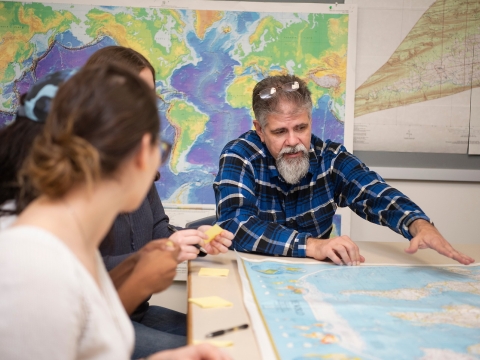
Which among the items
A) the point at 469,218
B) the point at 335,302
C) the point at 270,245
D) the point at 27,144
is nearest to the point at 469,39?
the point at 469,218

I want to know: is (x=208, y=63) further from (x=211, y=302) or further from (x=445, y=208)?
(x=211, y=302)

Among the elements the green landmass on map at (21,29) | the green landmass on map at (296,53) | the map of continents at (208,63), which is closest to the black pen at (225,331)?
the map of continents at (208,63)

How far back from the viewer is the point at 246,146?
7.25 ft

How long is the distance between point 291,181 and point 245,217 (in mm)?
347

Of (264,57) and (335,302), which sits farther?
(264,57)

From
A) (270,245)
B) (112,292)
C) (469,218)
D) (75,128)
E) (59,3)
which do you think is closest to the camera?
(75,128)

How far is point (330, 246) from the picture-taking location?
1731 millimetres

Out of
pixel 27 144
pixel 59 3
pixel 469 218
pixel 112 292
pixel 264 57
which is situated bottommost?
pixel 469 218

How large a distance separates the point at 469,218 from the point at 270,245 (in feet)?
6.37

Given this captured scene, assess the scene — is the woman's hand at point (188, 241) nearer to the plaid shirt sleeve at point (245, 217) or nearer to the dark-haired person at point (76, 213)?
the plaid shirt sleeve at point (245, 217)

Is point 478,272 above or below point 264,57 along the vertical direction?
below

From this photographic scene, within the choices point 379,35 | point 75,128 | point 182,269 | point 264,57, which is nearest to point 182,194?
point 182,269

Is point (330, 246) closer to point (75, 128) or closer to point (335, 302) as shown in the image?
point (335, 302)

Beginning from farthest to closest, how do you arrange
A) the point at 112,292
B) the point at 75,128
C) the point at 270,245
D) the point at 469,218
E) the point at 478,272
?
the point at 469,218, the point at 270,245, the point at 478,272, the point at 112,292, the point at 75,128
